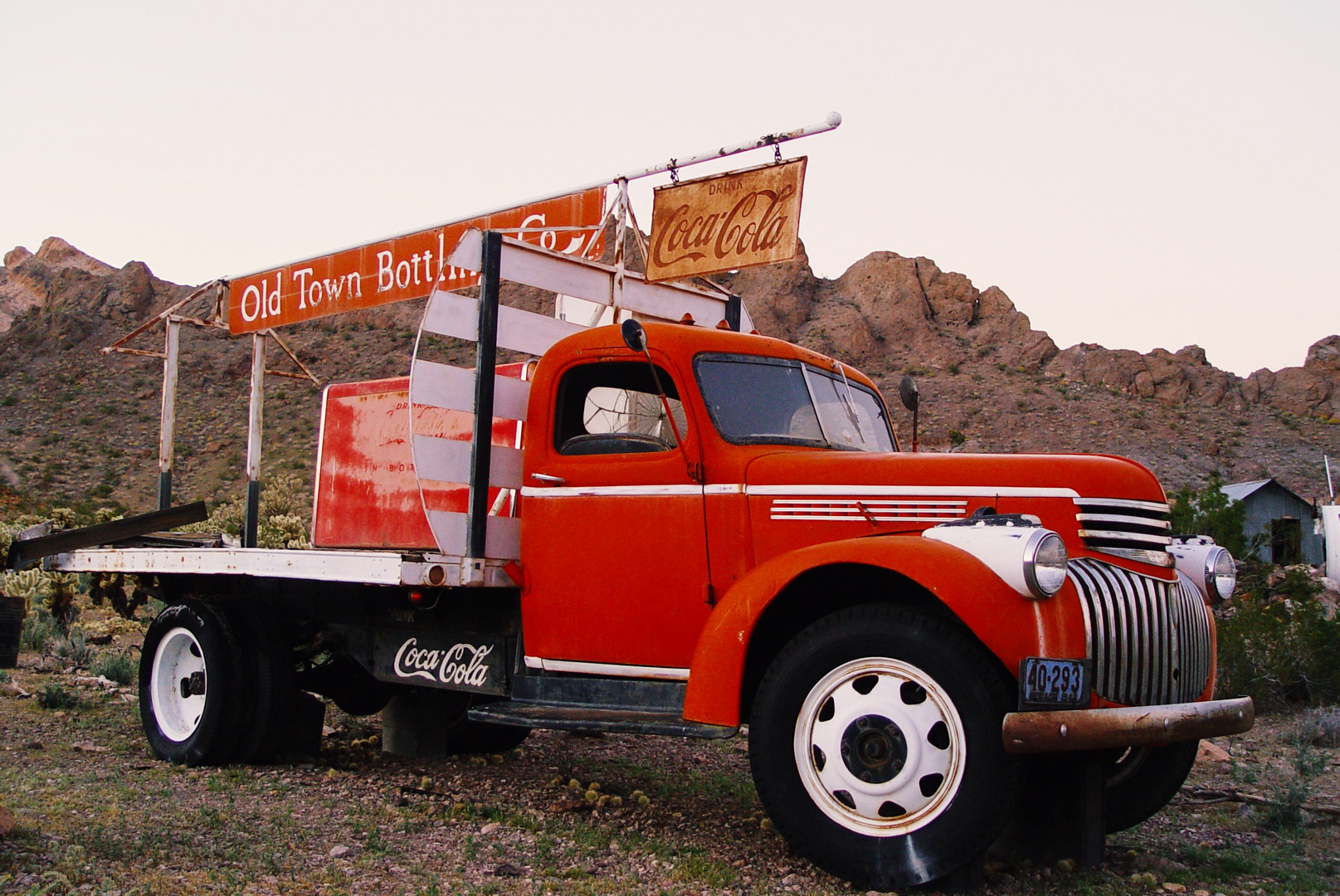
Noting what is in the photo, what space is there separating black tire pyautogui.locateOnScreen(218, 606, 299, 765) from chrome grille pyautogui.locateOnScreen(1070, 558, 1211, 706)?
447 cm

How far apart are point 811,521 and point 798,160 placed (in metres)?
2.32

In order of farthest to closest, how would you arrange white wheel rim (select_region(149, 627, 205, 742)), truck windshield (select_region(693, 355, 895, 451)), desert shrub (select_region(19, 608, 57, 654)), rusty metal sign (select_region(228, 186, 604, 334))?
desert shrub (select_region(19, 608, 57, 654)) → rusty metal sign (select_region(228, 186, 604, 334)) → white wheel rim (select_region(149, 627, 205, 742)) → truck windshield (select_region(693, 355, 895, 451))

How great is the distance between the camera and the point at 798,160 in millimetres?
5973

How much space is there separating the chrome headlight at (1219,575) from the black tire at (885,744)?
1525 mm

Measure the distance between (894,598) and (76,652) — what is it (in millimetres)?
8261

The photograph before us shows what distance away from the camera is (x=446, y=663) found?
574cm

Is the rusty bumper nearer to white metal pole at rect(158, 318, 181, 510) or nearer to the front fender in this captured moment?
the front fender

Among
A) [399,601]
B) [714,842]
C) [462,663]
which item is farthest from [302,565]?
[714,842]

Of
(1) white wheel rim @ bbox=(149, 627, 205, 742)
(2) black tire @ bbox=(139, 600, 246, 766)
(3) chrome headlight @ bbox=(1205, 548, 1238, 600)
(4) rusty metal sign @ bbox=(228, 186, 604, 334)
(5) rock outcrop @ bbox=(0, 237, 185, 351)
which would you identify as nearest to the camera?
(3) chrome headlight @ bbox=(1205, 548, 1238, 600)

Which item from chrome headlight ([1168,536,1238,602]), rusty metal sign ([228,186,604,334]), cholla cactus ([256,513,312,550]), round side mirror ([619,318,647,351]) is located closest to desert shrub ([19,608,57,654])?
cholla cactus ([256,513,312,550])

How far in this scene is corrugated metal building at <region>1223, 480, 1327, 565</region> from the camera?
30.2 m

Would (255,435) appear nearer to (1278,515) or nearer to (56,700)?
(56,700)

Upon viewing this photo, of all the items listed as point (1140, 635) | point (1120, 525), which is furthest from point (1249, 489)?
point (1140, 635)

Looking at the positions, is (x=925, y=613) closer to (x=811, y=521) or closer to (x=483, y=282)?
(x=811, y=521)
